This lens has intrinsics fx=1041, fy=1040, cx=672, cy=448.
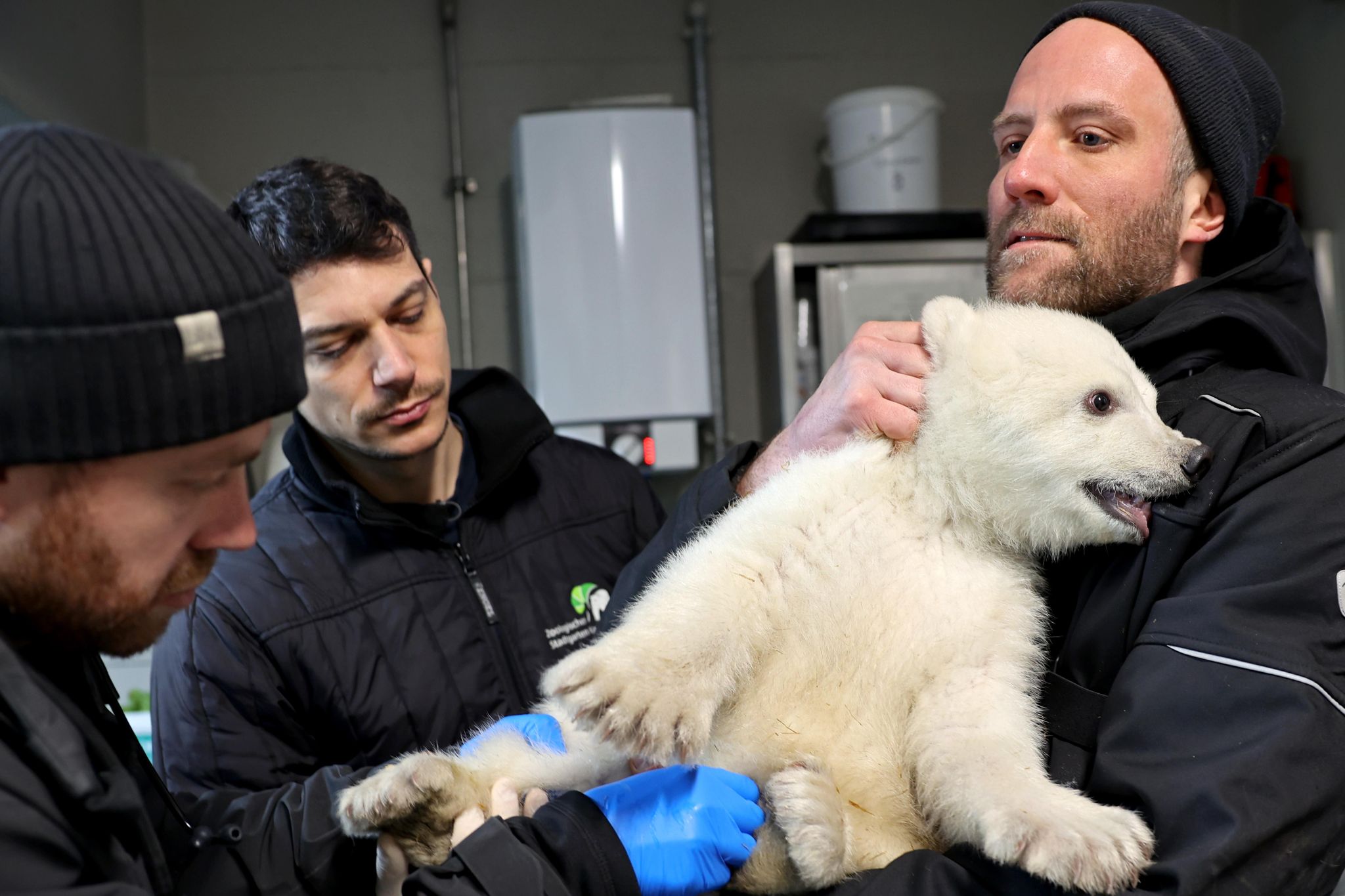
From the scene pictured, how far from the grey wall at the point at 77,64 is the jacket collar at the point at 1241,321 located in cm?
289

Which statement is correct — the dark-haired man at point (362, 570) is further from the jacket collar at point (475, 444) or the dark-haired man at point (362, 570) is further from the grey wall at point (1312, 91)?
the grey wall at point (1312, 91)

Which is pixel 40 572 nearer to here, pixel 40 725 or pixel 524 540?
pixel 40 725

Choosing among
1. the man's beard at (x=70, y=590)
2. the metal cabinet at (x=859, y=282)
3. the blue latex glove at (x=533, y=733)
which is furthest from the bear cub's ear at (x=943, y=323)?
the metal cabinet at (x=859, y=282)

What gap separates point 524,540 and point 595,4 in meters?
3.23

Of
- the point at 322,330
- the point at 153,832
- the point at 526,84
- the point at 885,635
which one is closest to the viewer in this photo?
the point at 153,832

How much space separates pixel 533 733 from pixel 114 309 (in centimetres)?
91

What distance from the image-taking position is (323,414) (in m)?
1.83

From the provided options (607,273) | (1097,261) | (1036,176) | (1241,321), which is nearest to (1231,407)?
(1241,321)

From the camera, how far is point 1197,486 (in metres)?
1.18

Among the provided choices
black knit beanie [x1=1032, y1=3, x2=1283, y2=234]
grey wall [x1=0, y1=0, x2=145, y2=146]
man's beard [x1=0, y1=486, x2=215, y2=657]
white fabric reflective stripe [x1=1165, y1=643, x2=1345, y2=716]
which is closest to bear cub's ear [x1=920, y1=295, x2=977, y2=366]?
black knit beanie [x1=1032, y1=3, x2=1283, y2=234]

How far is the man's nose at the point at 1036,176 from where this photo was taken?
1430mm

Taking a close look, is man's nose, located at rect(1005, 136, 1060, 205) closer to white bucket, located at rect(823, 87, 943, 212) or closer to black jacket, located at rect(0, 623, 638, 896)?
black jacket, located at rect(0, 623, 638, 896)

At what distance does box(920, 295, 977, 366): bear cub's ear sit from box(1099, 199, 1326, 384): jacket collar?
19 cm

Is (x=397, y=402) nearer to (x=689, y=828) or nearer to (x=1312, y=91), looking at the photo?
(x=689, y=828)
